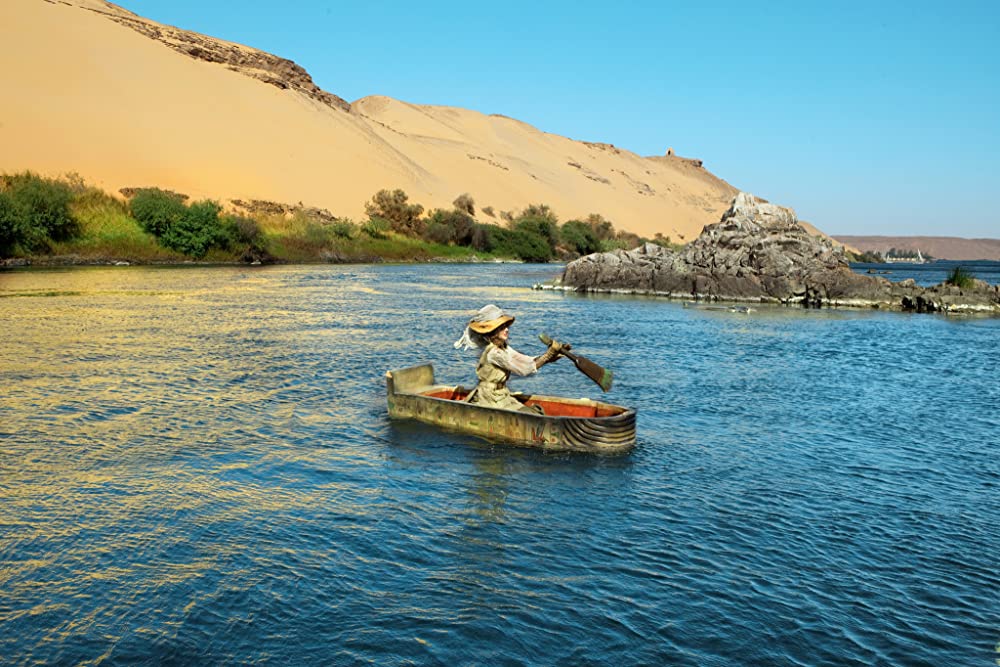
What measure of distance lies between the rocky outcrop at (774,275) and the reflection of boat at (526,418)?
3246 cm

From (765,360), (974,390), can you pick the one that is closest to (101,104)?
(765,360)

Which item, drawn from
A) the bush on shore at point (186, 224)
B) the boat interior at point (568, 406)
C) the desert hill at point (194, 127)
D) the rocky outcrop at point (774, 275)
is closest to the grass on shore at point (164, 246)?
the bush on shore at point (186, 224)

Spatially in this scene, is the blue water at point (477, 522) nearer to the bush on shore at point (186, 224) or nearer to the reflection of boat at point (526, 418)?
the reflection of boat at point (526, 418)

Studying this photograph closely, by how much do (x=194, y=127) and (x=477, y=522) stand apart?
294 feet

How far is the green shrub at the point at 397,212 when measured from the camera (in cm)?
8425

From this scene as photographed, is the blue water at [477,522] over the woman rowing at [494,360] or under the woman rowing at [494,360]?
under

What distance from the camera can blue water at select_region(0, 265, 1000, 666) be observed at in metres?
6.84

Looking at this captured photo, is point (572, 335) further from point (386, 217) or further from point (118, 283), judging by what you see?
point (386, 217)

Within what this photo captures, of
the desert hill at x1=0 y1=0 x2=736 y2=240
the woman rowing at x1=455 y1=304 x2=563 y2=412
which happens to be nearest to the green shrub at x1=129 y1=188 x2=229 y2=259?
the desert hill at x1=0 y1=0 x2=736 y2=240

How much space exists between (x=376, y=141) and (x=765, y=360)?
10019 cm

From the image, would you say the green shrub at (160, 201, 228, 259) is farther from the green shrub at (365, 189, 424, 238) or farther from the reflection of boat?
the reflection of boat

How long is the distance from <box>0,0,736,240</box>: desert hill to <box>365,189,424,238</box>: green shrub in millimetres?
1891

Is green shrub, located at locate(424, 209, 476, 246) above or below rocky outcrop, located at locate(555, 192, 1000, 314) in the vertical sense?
above

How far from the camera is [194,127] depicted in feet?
291
